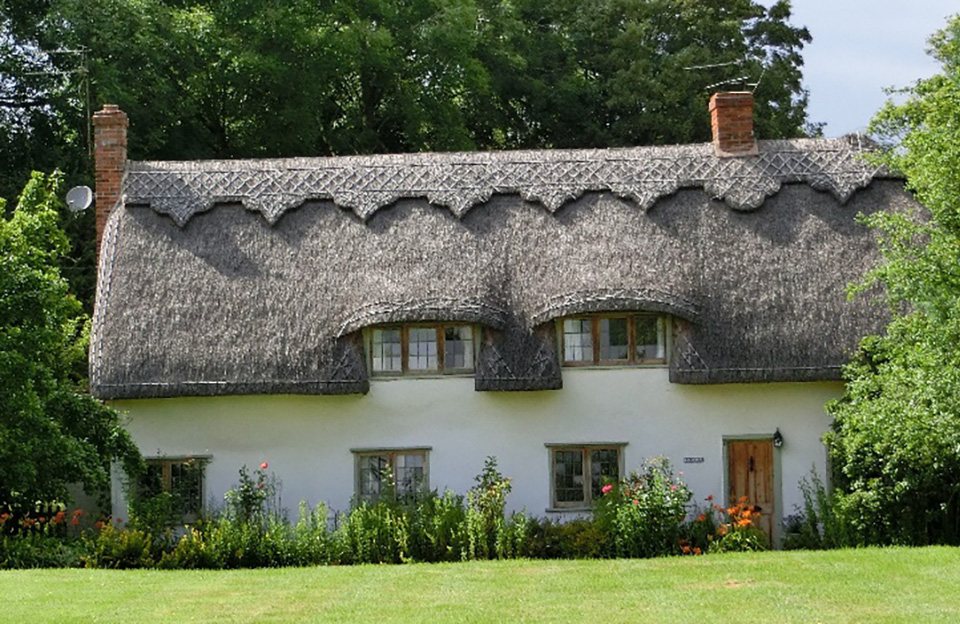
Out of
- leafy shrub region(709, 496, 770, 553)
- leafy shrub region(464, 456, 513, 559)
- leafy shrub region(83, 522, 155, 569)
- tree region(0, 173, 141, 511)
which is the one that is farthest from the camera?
leafy shrub region(709, 496, 770, 553)

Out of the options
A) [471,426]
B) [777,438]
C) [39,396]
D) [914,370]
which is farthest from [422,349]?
[914,370]

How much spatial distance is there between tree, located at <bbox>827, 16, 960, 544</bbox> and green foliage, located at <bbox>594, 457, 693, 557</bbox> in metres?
2.44

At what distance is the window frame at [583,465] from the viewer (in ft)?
75.9

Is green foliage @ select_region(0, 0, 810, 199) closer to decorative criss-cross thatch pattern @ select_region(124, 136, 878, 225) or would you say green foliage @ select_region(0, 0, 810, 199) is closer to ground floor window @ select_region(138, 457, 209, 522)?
decorative criss-cross thatch pattern @ select_region(124, 136, 878, 225)

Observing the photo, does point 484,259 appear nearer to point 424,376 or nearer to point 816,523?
point 424,376

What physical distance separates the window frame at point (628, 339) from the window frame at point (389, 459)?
264 centimetres

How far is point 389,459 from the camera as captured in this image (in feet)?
76.7

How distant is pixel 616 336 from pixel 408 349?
10.8ft

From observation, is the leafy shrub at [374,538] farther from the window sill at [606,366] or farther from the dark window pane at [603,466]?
the window sill at [606,366]

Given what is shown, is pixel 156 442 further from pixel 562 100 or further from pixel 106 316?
pixel 562 100

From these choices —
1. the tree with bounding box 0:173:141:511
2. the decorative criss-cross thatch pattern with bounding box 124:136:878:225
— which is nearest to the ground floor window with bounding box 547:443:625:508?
the decorative criss-cross thatch pattern with bounding box 124:136:878:225

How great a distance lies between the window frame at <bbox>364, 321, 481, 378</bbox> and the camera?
2338 centimetres

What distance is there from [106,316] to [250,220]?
296 centimetres

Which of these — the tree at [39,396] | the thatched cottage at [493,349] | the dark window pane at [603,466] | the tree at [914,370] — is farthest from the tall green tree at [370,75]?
the tree at [914,370]
